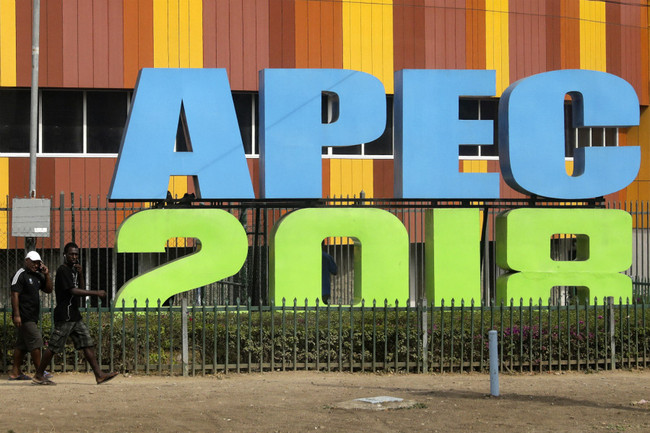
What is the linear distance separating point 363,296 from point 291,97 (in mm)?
3124

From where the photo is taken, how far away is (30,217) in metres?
14.5

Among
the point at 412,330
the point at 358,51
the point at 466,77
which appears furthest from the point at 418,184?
the point at 358,51

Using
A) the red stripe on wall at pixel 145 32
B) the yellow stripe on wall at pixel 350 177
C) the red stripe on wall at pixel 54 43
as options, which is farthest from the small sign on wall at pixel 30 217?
the yellow stripe on wall at pixel 350 177

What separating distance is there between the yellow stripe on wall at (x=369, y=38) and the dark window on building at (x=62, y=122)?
19.2 ft

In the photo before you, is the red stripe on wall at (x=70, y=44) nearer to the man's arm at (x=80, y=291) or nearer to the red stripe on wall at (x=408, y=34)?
the red stripe on wall at (x=408, y=34)

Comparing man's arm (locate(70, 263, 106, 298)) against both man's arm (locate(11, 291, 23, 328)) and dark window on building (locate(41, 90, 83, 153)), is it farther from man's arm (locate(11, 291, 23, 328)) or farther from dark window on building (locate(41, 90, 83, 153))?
dark window on building (locate(41, 90, 83, 153))

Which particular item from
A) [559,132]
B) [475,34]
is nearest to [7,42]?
[475,34]

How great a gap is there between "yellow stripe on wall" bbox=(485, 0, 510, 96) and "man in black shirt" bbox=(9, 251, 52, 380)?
1365cm

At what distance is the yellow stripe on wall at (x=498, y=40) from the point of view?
2234 cm

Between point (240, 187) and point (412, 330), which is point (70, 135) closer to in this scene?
point (240, 187)

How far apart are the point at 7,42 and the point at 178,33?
11.4 ft

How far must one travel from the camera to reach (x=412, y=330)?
1278 centimetres

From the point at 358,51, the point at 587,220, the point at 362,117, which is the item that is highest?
the point at 358,51

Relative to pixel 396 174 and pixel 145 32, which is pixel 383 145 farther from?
pixel 396 174
